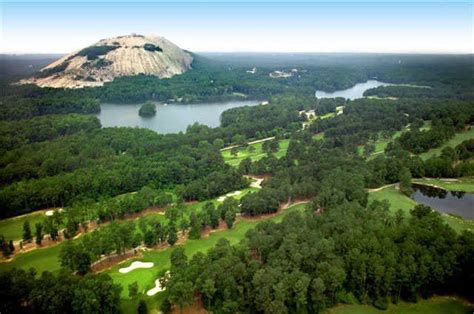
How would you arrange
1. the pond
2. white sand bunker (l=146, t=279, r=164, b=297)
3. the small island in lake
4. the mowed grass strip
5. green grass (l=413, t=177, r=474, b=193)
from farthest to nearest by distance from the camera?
the small island in lake < green grass (l=413, t=177, r=474, b=193) < the pond < the mowed grass strip < white sand bunker (l=146, t=279, r=164, b=297)

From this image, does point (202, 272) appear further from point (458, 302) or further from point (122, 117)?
point (122, 117)

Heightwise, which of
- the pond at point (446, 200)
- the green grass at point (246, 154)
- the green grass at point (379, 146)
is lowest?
the pond at point (446, 200)

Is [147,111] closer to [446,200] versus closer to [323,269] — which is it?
[446,200]

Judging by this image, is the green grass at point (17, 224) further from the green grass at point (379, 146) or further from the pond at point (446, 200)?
the green grass at point (379, 146)

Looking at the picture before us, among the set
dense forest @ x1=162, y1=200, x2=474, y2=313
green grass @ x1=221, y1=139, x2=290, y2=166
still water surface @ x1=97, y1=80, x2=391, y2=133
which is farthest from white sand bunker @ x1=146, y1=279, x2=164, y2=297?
still water surface @ x1=97, y1=80, x2=391, y2=133

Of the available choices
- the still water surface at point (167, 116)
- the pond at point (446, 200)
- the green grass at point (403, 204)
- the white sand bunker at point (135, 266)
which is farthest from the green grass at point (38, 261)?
the still water surface at point (167, 116)

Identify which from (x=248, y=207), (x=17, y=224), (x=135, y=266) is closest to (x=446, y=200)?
(x=248, y=207)

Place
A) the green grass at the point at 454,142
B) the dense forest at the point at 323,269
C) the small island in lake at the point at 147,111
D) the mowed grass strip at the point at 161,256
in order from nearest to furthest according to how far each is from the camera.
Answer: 1. the dense forest at the point at 323,269
2. the mowed grass strip at the point at 161,256
3. the green grass at the point at 454,142
4. the small island in lake at the point at 147,111

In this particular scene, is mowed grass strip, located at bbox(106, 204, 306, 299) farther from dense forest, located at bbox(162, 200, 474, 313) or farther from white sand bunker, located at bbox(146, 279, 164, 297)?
dense forest, located at bbox(162, 200, 474, 313)
